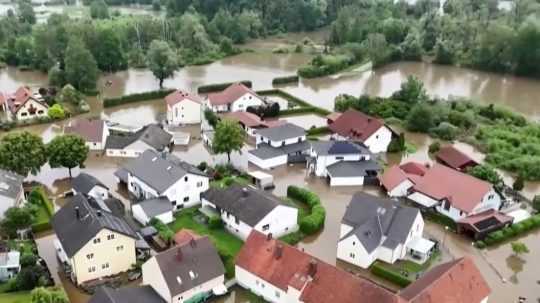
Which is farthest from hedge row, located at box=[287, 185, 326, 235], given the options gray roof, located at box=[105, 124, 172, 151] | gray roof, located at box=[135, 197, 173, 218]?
gray roof, located at box=[105, 124, 172, 151]

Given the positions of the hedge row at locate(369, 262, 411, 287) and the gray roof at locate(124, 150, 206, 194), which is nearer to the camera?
the hedge row at locate(369, 262, 411, 287)

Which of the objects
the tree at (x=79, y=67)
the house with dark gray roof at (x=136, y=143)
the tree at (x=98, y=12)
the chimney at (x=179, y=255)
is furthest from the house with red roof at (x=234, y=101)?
the tree at (x=98, y=12)

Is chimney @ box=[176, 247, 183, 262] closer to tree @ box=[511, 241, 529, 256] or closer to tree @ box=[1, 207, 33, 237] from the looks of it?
tree @ box=[1, 207, 33, 237]

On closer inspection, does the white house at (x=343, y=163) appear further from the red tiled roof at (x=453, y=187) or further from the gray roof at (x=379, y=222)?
the gray roof at (x=379, y=222)

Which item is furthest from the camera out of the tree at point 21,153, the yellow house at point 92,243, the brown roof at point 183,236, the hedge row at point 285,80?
the hedge row at point 285,80

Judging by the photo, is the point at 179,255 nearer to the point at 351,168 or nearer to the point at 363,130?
the point at 351,168

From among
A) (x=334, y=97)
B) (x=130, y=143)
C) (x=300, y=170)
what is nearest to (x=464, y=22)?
(x=334, y=97)

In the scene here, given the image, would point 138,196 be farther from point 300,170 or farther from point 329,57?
point 329,57

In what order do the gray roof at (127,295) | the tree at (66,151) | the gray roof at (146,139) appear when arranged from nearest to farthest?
the gray roof at (127,295), the tree at (66,151), the gray roof at (146,139)
